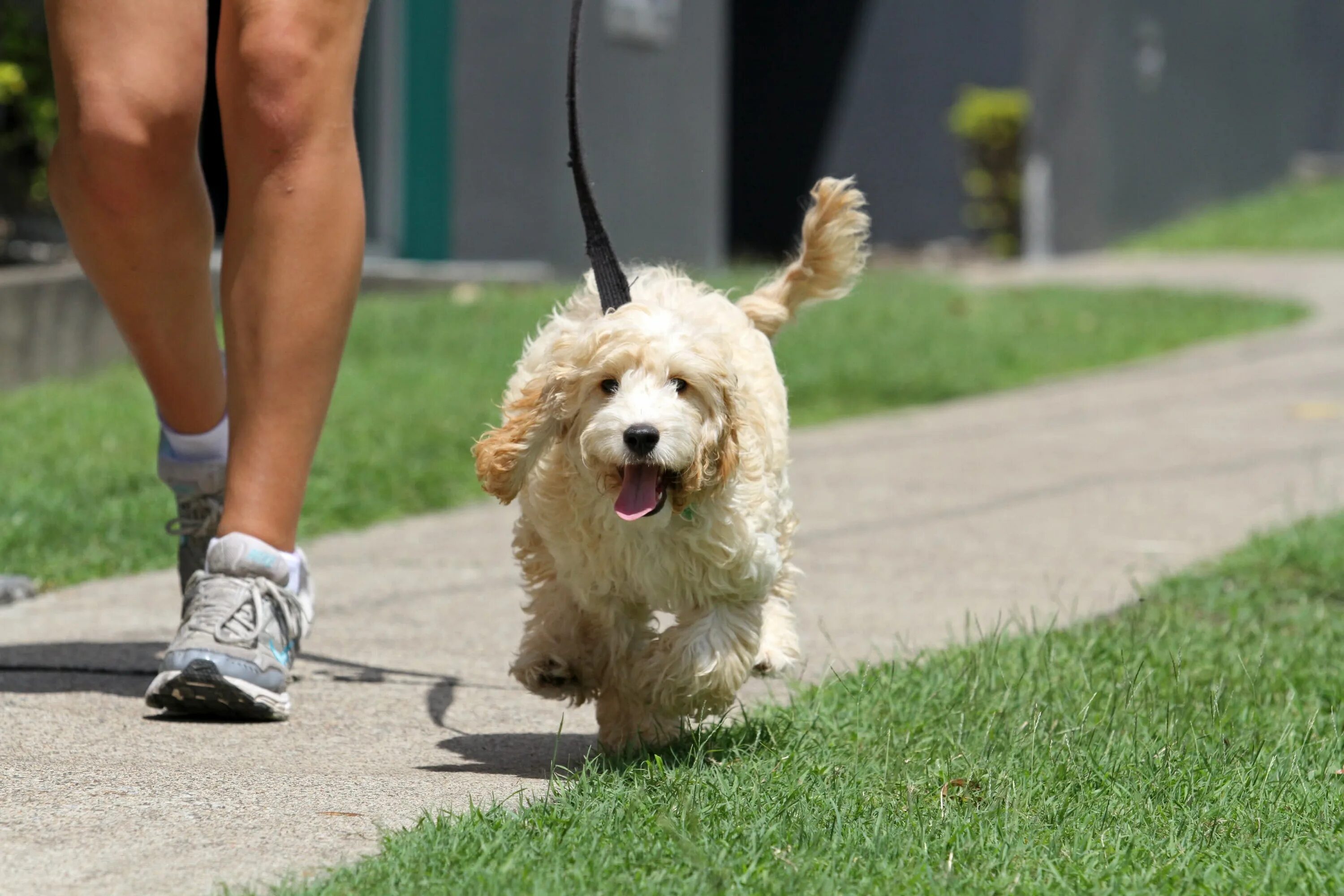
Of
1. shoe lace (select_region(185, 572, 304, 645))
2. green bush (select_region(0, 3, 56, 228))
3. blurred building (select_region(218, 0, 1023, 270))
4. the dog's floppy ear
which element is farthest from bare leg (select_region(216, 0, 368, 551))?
blurred building (select_region(218, 0, 1023, 270))

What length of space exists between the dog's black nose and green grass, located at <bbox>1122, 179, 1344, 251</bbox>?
639 inches

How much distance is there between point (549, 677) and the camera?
→ 10.8ft

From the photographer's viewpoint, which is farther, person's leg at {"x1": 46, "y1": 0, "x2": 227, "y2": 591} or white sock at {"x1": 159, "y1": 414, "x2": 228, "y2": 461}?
white sock at {"x1": 159, "y1": 414, "x2": 228, "y2": 461}

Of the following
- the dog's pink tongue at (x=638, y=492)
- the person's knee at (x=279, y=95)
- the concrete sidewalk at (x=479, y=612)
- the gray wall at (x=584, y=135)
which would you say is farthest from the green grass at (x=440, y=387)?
the dog's pink tongue at (x=638, y=492)

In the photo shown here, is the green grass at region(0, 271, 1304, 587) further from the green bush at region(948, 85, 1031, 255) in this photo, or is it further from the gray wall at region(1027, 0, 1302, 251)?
the gray wall at region(1027, 0, 1302, 251)

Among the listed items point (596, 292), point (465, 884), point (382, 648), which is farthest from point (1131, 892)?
point (382, 648)

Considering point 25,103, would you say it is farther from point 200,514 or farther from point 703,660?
point 703,660

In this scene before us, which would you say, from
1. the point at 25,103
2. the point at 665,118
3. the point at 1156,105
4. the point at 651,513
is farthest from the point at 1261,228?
the point at 651,513

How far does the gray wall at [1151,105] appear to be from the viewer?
56.4 ft

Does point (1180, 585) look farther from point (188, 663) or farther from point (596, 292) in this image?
point (188, 663)

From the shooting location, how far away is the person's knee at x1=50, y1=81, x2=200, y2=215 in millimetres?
3479

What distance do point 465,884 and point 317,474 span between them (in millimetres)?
→ 3767

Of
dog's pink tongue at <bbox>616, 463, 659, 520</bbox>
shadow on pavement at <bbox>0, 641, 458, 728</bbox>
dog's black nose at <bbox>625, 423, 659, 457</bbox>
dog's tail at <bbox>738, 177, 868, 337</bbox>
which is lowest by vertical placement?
shadow on pavement at <bbox>0, 641, 458, 728</bbox>

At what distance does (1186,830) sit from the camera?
2781mm
